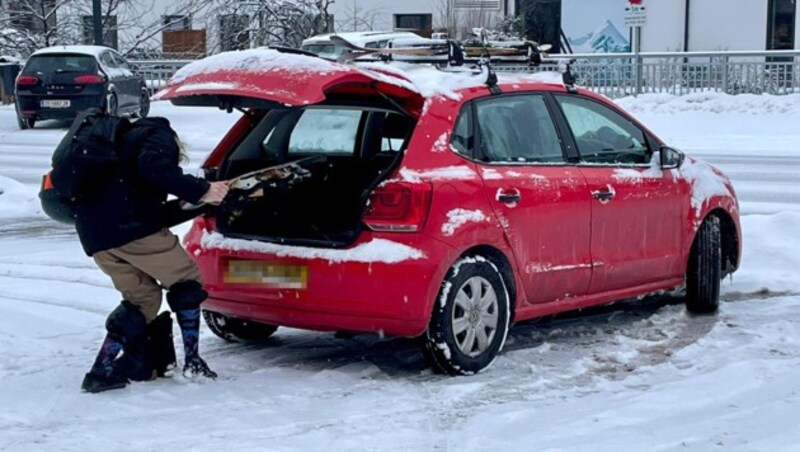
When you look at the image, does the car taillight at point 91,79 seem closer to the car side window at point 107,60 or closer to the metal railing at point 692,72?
the car side window at point 107,60

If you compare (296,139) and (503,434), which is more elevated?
(296,139)

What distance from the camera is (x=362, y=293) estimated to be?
632 centimetres

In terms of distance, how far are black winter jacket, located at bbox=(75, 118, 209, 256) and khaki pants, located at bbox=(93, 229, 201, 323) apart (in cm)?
6

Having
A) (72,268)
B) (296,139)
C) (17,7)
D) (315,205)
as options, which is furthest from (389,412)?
(17,7)

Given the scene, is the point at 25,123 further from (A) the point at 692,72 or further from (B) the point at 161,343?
(B) the point at 161,343

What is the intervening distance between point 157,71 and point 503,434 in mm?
26210

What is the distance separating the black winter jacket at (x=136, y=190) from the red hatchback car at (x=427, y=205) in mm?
456

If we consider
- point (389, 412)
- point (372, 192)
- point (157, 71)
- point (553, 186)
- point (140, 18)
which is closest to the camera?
point (389, 412)

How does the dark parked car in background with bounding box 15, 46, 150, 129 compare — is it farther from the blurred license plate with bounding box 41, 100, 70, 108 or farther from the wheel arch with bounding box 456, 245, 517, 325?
the wheel arch with bounding box 456, 245, 517, 325

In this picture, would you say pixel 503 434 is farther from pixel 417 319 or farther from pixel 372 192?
pixel 372 192

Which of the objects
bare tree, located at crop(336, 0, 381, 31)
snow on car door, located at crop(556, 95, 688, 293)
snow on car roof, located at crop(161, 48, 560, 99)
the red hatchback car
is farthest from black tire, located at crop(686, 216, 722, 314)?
bare tree, located at crop(336, 0, 381, 31)

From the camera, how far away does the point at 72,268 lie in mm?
9875

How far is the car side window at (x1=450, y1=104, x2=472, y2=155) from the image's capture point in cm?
665

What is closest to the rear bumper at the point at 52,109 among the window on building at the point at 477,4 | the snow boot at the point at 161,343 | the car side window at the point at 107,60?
the car side window at the point at 107,60
